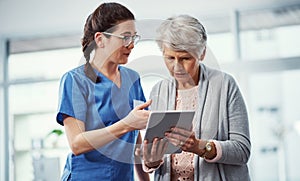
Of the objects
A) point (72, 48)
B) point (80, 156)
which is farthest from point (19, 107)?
point (80, 156)

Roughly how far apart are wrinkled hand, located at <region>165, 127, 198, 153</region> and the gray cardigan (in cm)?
10

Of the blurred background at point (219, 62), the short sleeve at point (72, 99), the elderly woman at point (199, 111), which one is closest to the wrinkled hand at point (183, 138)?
the elderly woman at point (199, 111)

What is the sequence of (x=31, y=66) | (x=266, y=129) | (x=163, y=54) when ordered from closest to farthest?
1. (x=163, y=54)
2. (x=266, y=129)
3. (x=31, y=66)

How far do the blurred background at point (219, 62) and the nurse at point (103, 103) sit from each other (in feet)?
7.00

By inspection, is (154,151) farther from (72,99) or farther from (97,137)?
(72,99)

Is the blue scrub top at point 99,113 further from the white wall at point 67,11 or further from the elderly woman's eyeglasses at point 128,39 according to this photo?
the white wall at point 67,11

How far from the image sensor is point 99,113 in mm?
1458

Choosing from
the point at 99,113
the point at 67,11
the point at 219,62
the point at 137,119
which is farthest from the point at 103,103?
the point at 67,11

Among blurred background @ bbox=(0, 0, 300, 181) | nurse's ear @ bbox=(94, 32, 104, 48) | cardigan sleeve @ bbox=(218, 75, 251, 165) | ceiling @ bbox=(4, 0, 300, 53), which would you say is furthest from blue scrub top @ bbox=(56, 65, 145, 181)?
ceiling @ bbox=(4, 0, 300, 53)

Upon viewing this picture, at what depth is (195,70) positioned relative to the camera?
1.58 metres

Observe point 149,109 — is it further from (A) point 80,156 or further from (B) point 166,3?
(B) point 166,3

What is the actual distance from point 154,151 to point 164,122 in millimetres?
127

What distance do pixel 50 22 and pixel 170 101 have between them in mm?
2781

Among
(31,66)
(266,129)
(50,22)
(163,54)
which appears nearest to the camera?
(163,54)
